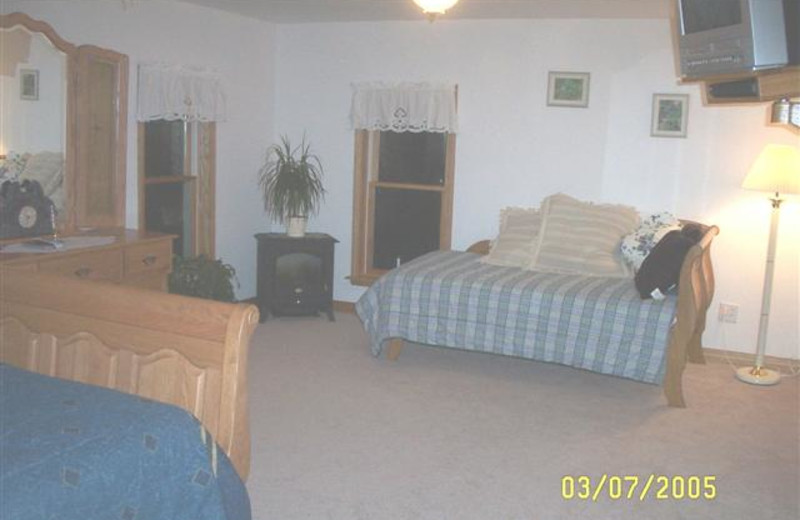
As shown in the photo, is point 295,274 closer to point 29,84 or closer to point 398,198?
point 398,198

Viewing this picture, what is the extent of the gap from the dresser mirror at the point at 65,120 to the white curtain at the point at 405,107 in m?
1.78

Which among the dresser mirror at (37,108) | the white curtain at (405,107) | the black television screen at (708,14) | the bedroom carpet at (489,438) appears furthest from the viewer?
the white curtain at (405,107)

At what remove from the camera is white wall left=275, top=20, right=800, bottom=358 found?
515 cm

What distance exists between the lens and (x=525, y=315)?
15.1 ft

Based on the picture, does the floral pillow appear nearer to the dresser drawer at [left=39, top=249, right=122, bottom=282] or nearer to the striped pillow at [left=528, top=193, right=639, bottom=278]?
the striped pillow at [left=528, top=193, right=639, bottom=278]

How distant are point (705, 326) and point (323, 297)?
262 cm

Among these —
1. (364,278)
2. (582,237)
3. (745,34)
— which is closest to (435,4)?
(745,34)

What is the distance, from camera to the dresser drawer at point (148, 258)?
4.28m

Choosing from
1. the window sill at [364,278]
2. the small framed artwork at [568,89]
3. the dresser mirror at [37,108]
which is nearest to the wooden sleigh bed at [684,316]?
the small framed artwork at [568,89]

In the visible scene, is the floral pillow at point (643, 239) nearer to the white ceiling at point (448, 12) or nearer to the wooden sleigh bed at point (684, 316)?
the wooden sleigh bed at point (684, 316)

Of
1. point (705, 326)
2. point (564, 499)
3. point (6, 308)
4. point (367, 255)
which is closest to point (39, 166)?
point (6, 308)

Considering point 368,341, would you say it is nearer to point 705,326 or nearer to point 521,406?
point 521,406

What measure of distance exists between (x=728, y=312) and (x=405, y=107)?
8.48ft
